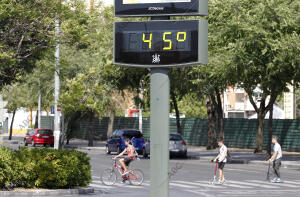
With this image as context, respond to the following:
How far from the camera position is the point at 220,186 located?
23766mm

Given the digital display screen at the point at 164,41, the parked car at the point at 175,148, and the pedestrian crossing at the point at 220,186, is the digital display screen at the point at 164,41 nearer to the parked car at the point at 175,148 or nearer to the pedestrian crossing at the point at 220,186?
the pedestrian crossing at the point at 220,186

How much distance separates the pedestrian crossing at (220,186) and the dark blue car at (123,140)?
1765 centimetres

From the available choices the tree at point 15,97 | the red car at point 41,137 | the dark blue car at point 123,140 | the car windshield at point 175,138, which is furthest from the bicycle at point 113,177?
the tree at point 15,97

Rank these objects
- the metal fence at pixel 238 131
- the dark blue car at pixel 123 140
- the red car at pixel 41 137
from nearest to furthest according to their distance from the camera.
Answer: the dark blue car at pixel 123 140 → the metal fence at pixel 238 131 → the red car at pixel 41 137

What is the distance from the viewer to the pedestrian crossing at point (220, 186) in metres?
22.9

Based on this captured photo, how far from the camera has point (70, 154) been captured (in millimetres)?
20594

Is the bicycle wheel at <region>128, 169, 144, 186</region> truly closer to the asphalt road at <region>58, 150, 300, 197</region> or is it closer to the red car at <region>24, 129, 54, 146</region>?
the asphalt road at <region>58, 150, 300, 197</region>

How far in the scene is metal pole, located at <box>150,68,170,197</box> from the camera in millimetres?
9469

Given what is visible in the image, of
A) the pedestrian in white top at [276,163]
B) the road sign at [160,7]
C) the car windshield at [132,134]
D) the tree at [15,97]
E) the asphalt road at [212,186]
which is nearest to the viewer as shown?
the road sign at [160,7]

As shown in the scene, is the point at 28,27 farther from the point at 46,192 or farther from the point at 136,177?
the point at 136,177

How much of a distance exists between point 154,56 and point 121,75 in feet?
117

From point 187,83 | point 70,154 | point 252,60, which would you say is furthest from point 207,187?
point 187,83

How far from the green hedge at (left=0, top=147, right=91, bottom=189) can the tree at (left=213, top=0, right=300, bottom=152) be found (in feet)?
48.9

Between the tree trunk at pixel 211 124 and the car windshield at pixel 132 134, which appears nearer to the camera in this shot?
the car windshield at pixel 132 134
